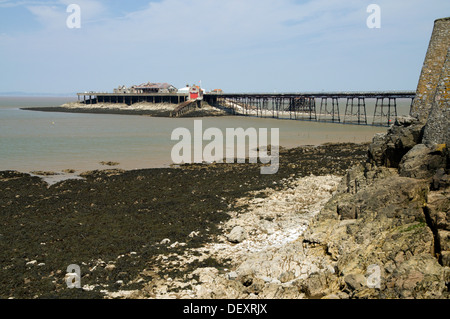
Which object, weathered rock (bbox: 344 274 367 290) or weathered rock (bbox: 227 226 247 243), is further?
weathered rock (bbox: 227 226 247 243)

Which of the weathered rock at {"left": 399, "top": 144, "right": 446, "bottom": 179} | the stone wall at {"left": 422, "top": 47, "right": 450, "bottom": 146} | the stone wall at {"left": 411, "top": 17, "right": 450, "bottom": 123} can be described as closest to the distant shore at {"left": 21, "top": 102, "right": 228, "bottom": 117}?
the stone wall at {"left": 411, "top": 17, "right": 450, "bottom": 123}

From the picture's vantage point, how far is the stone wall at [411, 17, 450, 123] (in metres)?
13.9

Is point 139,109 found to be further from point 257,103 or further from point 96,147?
point 96,147

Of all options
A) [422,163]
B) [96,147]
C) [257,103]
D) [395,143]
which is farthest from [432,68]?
[257,103]

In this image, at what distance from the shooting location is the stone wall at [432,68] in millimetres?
13859

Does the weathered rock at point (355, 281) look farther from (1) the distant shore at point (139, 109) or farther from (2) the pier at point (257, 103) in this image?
(1) the distant shore at point (139, 109)

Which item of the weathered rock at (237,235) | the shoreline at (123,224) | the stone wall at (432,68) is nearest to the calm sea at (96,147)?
the shoreline at (123,224)

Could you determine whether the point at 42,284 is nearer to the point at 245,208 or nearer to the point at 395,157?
the point at 245,208

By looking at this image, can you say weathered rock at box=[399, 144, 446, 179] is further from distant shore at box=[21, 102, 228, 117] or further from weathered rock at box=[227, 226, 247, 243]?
distant shore at box=[21, 102, 228, 117]

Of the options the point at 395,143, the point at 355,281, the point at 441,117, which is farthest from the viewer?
the point at 395,143

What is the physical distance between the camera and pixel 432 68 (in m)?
14.4

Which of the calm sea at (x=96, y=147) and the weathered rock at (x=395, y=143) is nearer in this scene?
the weathered rock at (x=395, y=143)

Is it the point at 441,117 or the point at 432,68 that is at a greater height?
the point at 432,68
